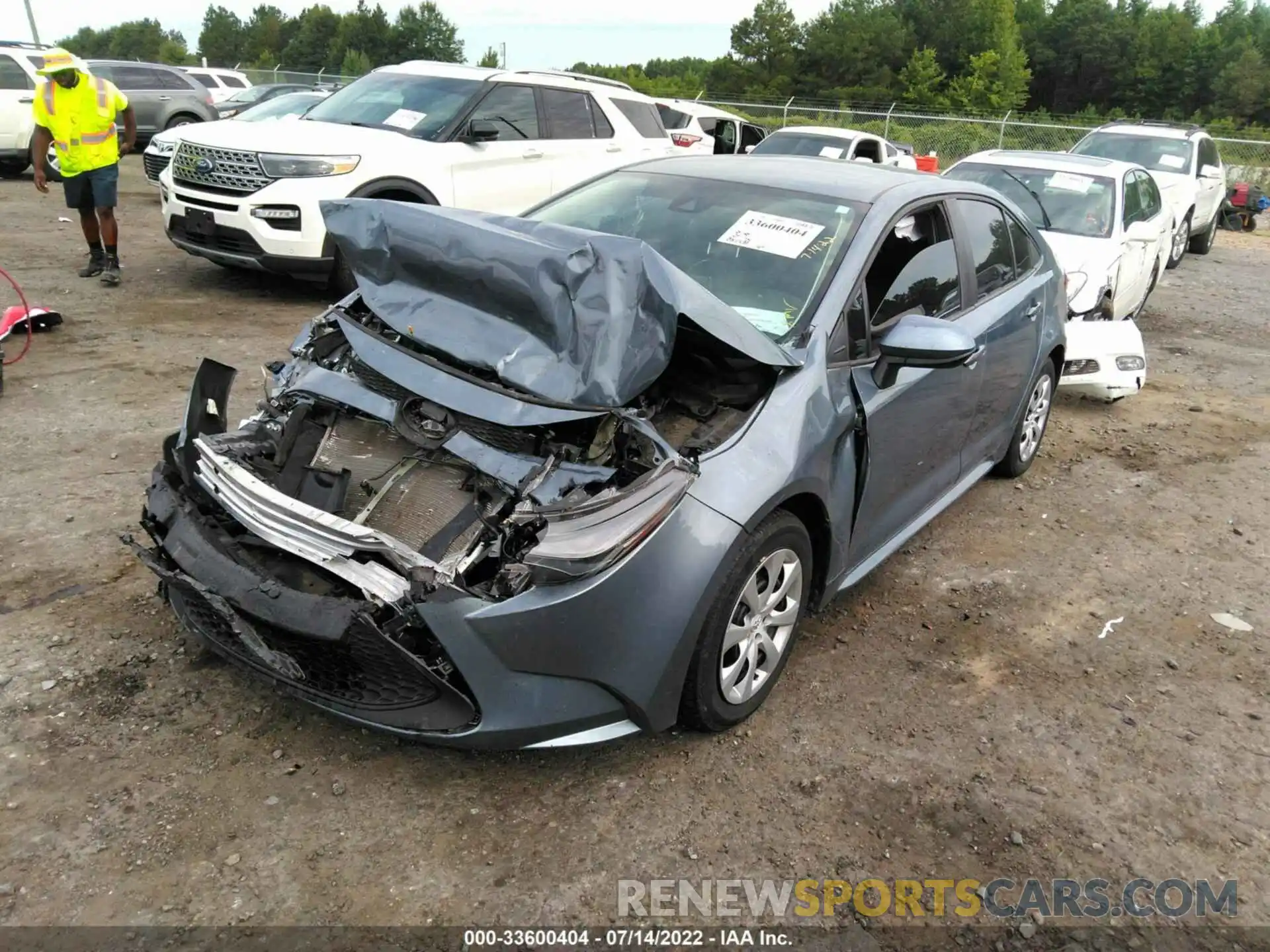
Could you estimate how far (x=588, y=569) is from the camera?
2.35m

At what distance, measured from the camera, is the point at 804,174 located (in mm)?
3812

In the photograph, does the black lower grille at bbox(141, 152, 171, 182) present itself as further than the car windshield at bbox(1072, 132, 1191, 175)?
No

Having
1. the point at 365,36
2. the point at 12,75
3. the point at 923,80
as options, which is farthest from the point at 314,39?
the point at 12,75

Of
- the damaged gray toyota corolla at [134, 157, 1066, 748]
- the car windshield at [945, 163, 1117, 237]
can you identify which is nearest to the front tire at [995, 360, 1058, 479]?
the damaged gray toyota corolla at [134, 157, 1066, 748]

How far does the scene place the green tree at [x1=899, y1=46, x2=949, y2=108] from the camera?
60.7m

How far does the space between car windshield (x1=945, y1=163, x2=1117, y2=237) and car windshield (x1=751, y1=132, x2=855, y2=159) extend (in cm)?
521

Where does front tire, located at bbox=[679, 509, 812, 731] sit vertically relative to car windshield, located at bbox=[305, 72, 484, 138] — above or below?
below

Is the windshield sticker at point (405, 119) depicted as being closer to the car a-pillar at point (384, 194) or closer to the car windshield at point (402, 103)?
the car windshield at point (402, 103)

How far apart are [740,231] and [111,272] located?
22.2 ft

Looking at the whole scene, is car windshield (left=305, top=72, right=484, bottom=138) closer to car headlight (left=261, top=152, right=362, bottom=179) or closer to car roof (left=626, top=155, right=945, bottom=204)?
car headlight (left=261, top=152, right=362, bottom=179)

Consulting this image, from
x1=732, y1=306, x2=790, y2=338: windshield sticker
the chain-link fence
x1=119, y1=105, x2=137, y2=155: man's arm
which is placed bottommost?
x1=732, y1=306, x2=790, y2=338: windshield sticker

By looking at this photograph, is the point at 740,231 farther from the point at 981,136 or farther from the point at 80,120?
the point at 981,136

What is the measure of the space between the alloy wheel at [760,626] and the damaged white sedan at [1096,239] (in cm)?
419

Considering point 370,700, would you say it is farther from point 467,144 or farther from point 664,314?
point 467,144
